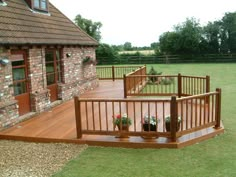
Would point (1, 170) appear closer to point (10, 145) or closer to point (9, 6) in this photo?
point (10, 145)

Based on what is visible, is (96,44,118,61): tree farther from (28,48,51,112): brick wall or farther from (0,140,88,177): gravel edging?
(0,140,88,177): gravel edging

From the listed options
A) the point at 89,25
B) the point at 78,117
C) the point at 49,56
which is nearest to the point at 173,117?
the point at 78,117

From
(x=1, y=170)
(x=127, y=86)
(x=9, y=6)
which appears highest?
(x=9, y=6)

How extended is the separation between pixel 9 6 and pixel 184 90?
7058mm

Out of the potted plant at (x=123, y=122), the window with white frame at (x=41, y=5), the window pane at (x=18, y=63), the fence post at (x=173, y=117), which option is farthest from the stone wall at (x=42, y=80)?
the fence post at (x=173, y=117)

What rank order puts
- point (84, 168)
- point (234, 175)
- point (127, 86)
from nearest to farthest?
point (234, 175) → point (84, 168) → point (127, 86)

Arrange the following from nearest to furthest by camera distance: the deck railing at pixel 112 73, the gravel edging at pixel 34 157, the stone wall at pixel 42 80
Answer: the gravel edging at pixel 34 157 → the stone wall at pixel 42 80 → the deck railing at pixel 112 73

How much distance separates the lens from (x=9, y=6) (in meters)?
8.90

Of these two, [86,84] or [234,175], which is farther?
[86,84]

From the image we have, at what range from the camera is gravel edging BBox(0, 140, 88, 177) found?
195 inches

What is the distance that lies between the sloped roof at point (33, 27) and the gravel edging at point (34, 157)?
2613 mm

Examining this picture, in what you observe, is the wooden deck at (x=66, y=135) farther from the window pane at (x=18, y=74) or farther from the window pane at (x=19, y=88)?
the window pane at (x=18, y=74)

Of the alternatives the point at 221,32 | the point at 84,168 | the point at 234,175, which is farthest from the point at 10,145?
the point at 221,32

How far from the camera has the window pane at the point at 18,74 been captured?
804 centimetres
